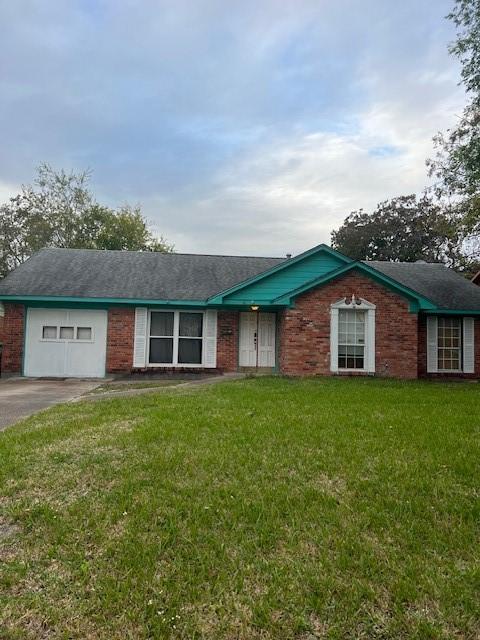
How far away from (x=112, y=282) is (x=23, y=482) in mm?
11648

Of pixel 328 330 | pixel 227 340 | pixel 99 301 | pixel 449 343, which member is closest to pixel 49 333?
pixel 99 301

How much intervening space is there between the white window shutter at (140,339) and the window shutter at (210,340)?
2.00 meters

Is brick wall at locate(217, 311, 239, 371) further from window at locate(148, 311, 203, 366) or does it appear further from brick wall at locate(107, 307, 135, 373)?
brick wall at locate(107, 307, 135, 373)

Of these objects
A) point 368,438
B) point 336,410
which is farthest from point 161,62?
point 368,438

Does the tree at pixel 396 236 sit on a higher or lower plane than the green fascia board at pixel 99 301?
higher

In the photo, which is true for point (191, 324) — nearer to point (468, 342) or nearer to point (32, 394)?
point (32, 394)

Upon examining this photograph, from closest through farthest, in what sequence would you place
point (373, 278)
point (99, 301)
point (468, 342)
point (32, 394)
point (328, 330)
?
point (32, 394) < point (328, 330) < point (373, 278) < point (99, 301) < point (468, 342)

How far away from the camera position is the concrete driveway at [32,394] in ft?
25.0

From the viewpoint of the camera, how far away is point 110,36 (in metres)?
11.5

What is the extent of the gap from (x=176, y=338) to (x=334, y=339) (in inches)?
206

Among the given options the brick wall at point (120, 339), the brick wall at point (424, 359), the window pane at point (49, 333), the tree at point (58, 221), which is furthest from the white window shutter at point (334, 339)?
the tree at point (58, 221)

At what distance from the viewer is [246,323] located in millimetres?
14633

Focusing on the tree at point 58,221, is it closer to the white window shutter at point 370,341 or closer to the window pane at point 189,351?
the window pane at point 189,351

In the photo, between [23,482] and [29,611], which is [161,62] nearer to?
[23,482]
